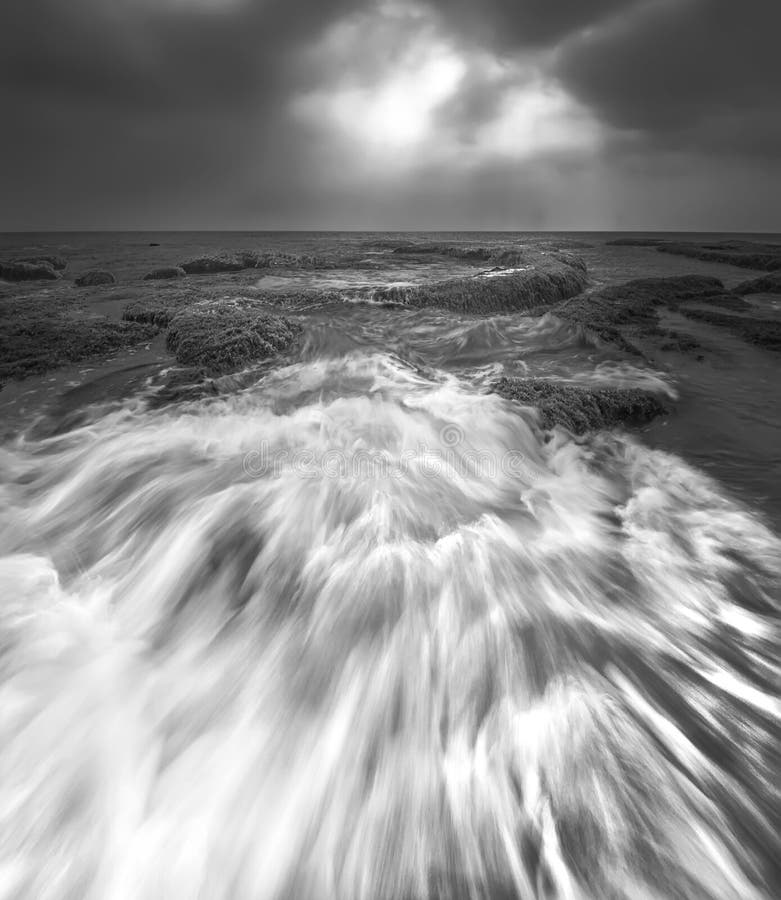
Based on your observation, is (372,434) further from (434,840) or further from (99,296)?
(99,296)

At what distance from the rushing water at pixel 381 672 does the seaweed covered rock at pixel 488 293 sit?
22.5ft

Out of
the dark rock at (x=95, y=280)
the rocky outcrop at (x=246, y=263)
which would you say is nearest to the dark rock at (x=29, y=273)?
the dark rock at (x=95, y=280)

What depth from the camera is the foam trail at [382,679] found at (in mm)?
1753

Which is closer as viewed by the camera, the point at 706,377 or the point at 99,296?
the point at 706,377

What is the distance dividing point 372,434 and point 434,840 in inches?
148

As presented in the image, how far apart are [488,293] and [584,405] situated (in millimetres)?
6670

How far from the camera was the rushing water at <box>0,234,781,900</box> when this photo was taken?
176cm

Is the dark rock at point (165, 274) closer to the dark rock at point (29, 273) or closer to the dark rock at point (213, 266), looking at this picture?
the dark rock at point (213, 266)

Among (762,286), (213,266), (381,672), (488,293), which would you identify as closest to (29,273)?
(213,266)

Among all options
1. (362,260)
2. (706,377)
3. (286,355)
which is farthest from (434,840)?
(362,260)

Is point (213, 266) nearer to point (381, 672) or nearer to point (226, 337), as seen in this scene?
point (226, 337)

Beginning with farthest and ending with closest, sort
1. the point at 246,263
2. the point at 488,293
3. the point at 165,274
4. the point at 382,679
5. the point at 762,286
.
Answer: the point at 246,263 < the point at 165,274 < the point at 762,286 < the point at 488,293 < the point at 382,679

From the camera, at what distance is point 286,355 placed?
725 centimetres

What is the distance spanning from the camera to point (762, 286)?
49.1 feet
